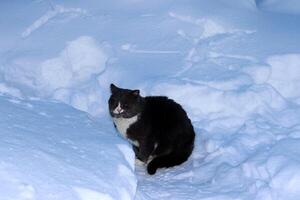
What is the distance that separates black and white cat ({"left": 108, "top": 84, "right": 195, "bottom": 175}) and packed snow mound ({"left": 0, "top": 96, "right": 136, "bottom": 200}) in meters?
0.42

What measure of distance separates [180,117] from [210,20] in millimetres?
1868

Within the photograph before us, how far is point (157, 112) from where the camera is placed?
21.4ft

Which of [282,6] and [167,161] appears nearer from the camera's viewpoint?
[167,161]

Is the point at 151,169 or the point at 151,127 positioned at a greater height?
the point at 151,127

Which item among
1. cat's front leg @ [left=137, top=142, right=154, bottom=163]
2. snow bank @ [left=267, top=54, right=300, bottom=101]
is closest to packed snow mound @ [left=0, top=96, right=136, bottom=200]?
cat's front leg @ [left=137, top=142, right=154, bottom=163]

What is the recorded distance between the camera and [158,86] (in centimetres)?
716

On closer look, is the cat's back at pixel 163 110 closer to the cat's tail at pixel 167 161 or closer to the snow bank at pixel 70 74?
the cat's tail at pixel 167 161

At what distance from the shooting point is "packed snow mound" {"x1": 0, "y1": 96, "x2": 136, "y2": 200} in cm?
404

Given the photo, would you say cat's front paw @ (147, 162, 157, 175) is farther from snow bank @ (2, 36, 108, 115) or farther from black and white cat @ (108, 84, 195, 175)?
snow bank @ (2, 36, 108, 115)

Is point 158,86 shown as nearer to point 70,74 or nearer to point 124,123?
point 124,123

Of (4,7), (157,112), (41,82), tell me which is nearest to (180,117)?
(157,112)

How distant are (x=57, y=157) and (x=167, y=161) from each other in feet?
6.35

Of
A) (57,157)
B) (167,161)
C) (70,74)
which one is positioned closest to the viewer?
(57,157)

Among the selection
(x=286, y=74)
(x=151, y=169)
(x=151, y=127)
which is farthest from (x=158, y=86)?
(x=286, y=74)
